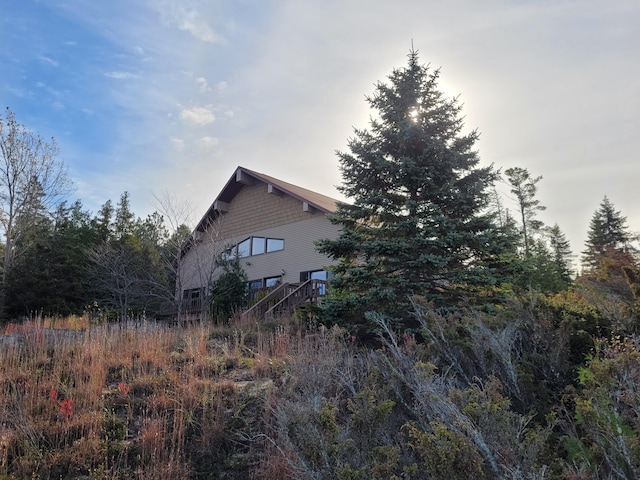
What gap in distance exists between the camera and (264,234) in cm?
2066

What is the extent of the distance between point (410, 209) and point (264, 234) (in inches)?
468

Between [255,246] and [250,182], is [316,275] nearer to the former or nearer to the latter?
[255,246]

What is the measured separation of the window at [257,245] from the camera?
20.8m

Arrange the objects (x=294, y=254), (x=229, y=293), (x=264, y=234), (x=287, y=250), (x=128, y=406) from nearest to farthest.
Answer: (x=128, y=406), (x=229, y=293), (x=294, y=254), (x=287, y=250), (x=264, y=234)

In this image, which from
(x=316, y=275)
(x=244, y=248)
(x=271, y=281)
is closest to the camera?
(x=316, y=275)

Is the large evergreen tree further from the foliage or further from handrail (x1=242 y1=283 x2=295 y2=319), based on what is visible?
the foliage

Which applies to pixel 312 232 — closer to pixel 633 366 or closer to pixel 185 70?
pixel 185 70

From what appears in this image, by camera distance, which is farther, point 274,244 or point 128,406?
point 274,244

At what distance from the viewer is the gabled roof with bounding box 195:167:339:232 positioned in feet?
61.2

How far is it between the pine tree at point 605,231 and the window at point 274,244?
27.0 meters

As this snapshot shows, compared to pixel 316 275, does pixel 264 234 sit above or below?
above

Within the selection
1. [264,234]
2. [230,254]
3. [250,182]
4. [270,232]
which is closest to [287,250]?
[270,232]

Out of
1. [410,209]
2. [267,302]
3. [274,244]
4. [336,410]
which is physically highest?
[274,244]

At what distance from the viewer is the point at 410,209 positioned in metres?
9.79
